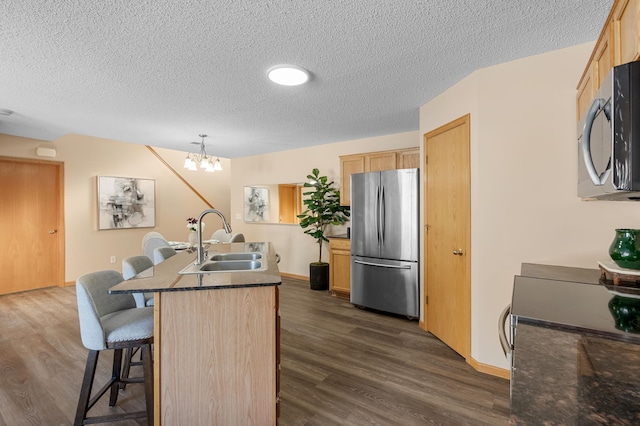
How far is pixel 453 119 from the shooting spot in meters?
2.61

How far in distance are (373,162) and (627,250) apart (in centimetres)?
296

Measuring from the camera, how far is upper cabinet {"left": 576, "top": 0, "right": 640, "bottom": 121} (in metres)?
1.03

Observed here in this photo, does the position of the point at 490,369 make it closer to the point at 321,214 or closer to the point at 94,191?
the point at 321,214

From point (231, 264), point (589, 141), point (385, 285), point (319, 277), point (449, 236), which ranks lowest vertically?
point (319, 277)

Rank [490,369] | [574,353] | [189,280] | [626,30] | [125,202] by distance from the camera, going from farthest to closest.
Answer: [125,202]
[490,369]
[189,280]
[626,30]
[574,353]

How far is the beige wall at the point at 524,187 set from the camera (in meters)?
1.99

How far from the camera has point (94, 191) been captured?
5.12m

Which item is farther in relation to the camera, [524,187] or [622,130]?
[524,187]

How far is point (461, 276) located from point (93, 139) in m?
6.18

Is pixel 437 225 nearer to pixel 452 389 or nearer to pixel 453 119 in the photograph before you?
pixel 453 119

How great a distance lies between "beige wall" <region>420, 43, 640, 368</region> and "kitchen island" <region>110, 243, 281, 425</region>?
1.74m

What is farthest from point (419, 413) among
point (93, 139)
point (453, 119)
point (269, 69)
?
point (93, 139)

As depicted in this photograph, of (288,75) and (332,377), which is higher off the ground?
(288,75)

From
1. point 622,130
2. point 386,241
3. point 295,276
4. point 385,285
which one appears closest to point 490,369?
point 385,285
